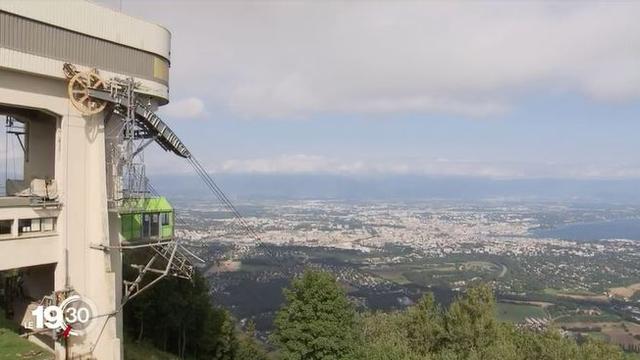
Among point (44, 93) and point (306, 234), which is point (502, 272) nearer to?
point (306, 234)

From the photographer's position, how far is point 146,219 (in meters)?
21.3

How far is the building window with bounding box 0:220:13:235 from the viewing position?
56.5 ft

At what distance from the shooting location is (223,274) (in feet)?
361

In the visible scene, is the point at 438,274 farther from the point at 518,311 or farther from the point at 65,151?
the point at 65,151

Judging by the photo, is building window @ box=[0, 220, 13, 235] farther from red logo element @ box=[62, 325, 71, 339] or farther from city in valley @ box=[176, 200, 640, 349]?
city in valley @ box=[176, 200, 640, 349]

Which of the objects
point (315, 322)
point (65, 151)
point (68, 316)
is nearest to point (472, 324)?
point (315, 322)

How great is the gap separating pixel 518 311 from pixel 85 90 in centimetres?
9367

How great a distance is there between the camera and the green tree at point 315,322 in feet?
86.5

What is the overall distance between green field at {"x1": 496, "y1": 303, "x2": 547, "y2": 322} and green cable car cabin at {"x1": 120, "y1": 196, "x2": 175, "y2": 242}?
79.5 m

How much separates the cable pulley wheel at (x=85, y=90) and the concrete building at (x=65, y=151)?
0.41 m

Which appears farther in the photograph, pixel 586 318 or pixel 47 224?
pixel 586 318

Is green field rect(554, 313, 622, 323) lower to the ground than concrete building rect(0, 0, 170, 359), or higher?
lower

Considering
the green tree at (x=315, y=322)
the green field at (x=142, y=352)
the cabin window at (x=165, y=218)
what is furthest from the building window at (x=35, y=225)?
the green tree at (x=315, y=322)

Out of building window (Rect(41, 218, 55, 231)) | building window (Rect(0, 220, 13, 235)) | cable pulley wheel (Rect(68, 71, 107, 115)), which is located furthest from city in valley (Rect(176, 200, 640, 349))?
building window (Rect(0, 220, 13, 235))
